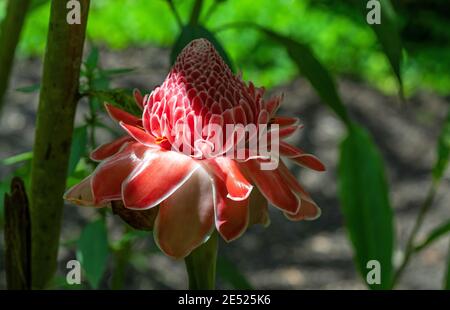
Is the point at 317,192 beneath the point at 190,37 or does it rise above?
beneath

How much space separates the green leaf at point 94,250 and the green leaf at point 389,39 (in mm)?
342

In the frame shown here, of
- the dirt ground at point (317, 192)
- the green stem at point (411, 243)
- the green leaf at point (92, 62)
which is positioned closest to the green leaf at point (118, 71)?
the green leaf at point (92, 62)

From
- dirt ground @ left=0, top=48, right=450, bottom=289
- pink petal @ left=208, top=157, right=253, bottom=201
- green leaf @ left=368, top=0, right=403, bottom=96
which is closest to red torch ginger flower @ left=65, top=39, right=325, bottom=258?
pink petal @ left=208, top=157, right=253, bottom=201

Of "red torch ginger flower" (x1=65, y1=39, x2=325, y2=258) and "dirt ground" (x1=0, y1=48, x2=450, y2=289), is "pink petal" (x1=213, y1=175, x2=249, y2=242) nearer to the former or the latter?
"red torch ginger flower" (x1=65, y1=39, x2=325, y2=258)

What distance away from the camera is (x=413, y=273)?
7.24 ft

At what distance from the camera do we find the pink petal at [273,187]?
0.51m

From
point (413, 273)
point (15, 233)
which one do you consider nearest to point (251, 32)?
point (413, 273)

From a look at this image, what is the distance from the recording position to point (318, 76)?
838 mm

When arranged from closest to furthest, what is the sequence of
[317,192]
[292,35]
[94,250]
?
[94,250]
[317,192]
[292,35]

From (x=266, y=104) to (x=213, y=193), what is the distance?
10cm

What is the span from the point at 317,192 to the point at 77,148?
5.69ft

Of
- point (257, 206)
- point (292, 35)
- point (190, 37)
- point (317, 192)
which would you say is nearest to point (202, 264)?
point (257, 206)

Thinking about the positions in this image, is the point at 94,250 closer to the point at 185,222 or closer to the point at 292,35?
the point at 185,222
